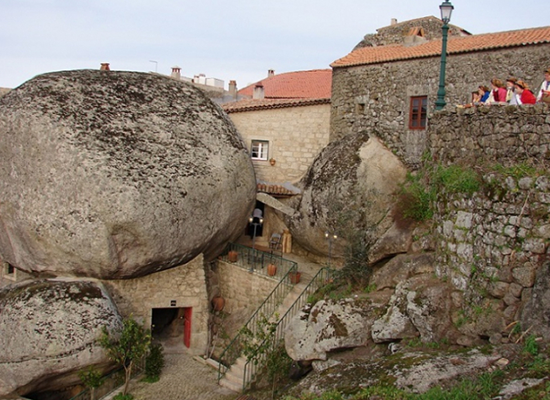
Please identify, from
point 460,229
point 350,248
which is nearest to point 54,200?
point 350,248

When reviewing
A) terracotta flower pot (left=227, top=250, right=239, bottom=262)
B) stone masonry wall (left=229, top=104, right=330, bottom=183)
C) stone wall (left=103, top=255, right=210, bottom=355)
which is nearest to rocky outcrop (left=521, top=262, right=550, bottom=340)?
stone wall (left=103, top=255, right=210, bottom=355)

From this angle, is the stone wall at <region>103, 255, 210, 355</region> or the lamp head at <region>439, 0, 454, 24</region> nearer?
the lamp head at <region>439, 0, 454, 24</region>

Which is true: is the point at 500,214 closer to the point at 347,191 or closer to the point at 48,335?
the point at 347,191

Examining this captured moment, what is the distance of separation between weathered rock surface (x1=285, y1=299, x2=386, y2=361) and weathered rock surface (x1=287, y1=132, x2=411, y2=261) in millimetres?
3314

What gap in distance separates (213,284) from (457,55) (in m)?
9.86

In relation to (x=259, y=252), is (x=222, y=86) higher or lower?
higher

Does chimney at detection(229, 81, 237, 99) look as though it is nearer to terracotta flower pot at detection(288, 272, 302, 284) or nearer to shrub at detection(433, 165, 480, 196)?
terracotta flower pot at detection(288, 272, 302, 284)

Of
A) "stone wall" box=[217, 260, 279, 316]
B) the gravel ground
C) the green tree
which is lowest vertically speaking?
the gravel ground

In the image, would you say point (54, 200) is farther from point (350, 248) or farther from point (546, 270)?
point (546, 270)

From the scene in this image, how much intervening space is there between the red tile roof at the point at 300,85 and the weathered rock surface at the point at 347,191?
34.6 ft

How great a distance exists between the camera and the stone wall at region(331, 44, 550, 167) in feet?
46.1

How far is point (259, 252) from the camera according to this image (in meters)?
17.7

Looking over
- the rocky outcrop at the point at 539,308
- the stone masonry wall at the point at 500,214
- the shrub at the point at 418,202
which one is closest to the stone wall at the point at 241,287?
the shrub at the point at 418,202

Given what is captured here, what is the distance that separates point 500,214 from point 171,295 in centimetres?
1000
